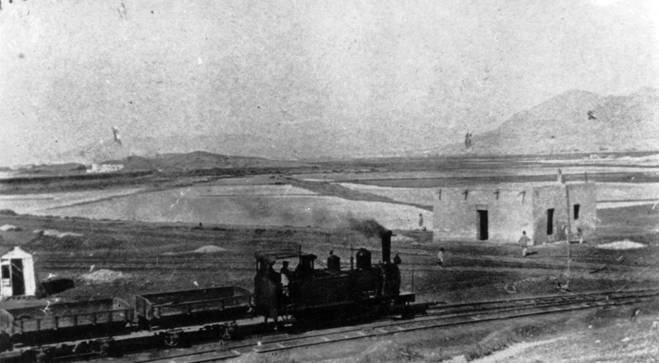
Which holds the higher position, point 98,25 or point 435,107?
point 98,25

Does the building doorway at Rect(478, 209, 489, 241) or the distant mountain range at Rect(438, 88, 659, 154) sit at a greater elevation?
the distant mountain range at Rect(438, 88, 659, 154)

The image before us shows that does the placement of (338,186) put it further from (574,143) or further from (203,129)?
(574,143)

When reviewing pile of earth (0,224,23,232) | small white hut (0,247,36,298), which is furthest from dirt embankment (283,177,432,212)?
small white hut (0,247,36,298)

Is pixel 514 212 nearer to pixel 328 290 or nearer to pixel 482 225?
pixel 482 225

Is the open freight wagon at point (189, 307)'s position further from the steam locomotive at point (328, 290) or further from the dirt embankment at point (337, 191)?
the dirt embankment at point (337, 191)

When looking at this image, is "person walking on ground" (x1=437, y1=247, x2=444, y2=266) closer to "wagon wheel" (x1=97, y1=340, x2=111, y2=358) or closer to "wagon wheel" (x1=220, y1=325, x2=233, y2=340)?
"wagon wheel" (x1=220, y1=325, x2=233, y2=340)

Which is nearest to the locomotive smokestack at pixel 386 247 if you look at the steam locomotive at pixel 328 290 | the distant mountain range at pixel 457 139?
the steam locomotive at pixel 328 290

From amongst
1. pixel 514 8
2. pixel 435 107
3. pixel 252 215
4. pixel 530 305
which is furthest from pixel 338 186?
pixel 530 305
